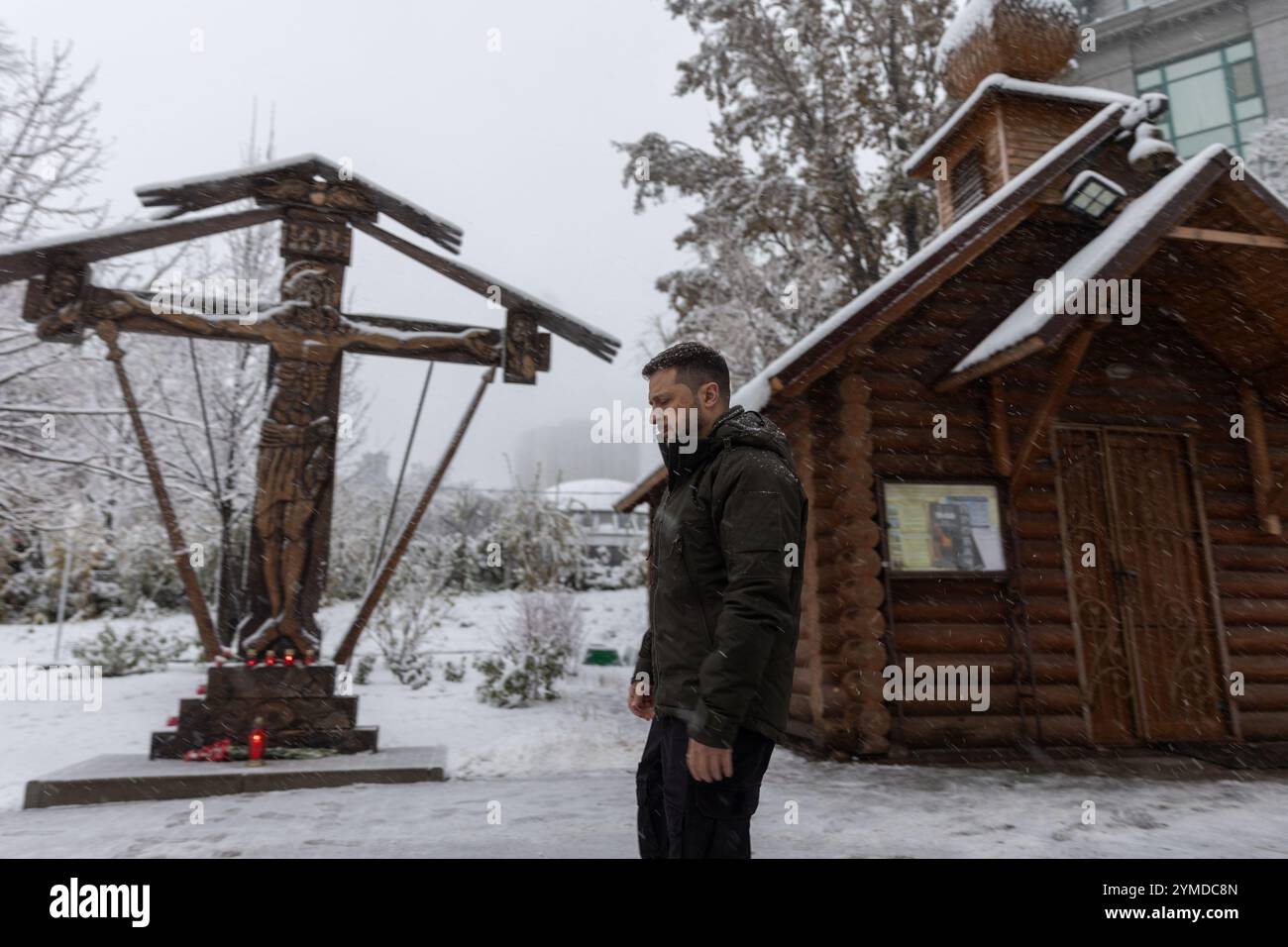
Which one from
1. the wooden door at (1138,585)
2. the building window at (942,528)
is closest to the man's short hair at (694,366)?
the building window at (942,528)

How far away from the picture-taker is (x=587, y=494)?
115ft

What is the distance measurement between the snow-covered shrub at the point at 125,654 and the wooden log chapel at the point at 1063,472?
9798 mm

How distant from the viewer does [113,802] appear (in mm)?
5207

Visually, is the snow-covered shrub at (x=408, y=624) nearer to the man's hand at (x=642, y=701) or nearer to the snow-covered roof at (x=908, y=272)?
the snow-covered roof at (x=908, y=272)

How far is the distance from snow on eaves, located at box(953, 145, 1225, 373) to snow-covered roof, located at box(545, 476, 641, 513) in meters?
15.5

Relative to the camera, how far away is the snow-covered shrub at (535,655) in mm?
9938

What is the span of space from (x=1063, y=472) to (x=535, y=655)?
6794 mm

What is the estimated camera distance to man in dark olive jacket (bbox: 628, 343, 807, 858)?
2.15 metres

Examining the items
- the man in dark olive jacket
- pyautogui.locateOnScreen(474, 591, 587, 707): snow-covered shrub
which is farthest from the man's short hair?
pyautogui.locateOnScreen(474, 591, 587, 707): snow-covered shrub

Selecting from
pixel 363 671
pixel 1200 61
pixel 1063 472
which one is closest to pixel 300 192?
pixel 363 671
